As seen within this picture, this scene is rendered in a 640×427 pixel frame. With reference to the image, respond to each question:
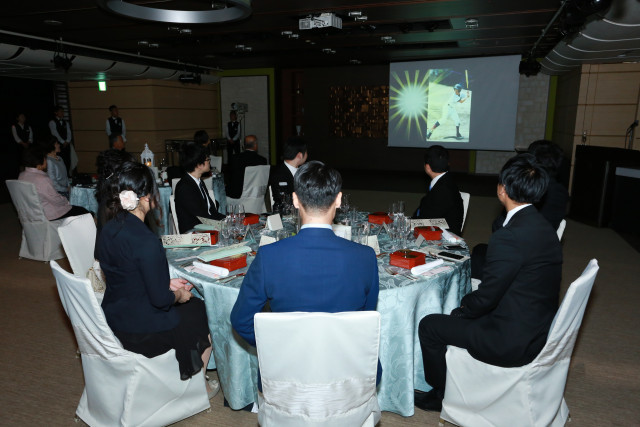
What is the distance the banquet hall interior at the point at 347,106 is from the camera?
3.35 m

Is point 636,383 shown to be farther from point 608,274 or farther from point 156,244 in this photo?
point 156,244

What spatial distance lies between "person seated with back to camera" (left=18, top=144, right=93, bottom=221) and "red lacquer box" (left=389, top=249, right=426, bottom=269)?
4.39 meters

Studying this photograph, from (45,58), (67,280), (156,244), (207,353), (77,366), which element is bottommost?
(77,366)

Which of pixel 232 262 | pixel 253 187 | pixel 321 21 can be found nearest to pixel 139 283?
pixel 232 262

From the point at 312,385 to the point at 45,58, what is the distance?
909cm

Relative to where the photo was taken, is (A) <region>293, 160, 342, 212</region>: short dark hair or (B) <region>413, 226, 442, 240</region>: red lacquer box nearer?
(A) <region>293, 160, 342, 212</region>: short dark hair

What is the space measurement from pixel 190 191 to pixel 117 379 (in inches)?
69.7

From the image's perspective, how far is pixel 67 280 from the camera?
2061 mm

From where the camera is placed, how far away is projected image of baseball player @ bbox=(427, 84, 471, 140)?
11.1 m

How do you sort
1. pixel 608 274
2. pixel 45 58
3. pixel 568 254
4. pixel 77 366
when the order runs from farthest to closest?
pixel 45 58, pixel 568 254, pixel 608 274, pixel 77 366

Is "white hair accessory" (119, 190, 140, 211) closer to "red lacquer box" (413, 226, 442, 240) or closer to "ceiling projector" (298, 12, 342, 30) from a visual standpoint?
"red lacquer box" (413, 226, 442, 240)

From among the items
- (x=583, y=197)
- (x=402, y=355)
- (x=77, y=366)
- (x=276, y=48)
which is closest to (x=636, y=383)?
(x=402, y=355)

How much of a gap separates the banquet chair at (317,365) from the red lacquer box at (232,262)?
0.93 meters

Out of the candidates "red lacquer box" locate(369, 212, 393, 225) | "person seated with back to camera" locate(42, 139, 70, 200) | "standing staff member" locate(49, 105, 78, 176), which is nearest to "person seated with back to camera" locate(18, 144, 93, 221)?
"person seated with back to camera" locate(42, 139, 70, 200)
